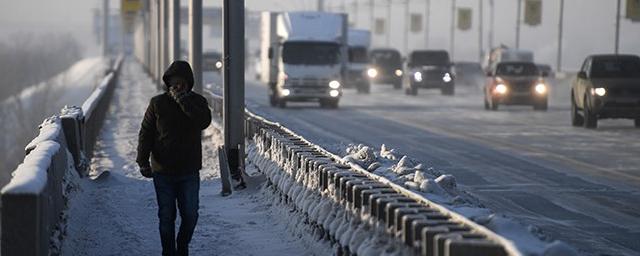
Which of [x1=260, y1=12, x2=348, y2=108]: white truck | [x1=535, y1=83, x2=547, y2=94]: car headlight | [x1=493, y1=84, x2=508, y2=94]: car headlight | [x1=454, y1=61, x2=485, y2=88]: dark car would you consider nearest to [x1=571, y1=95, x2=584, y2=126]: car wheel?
[x1=493, y1=84, x2=508, y2=94]: car headlight

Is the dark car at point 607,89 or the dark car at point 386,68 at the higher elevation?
the dark car at point 607,89

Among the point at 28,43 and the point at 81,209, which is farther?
the point at 28,43

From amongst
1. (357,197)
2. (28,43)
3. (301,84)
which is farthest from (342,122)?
(28,43)

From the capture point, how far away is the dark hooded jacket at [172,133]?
10.7 meters

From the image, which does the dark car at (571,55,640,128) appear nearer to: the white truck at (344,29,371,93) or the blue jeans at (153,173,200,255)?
the blue jeans at (153,173,200,255)

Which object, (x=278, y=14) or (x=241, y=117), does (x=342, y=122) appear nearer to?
(x=278, y=14)

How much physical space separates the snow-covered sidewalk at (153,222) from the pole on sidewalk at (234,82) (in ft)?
1.92

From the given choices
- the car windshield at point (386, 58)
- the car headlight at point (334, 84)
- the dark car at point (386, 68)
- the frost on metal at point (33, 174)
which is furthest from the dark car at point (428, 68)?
the frost on metal at point (33, 174)

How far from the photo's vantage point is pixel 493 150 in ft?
86.8

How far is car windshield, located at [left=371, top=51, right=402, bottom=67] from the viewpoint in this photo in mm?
74375

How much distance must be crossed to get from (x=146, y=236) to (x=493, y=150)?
13.6 m

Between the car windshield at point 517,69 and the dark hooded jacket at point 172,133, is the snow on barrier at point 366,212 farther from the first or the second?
the car windshield at point 517,69

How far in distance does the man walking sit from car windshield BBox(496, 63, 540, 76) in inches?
1436

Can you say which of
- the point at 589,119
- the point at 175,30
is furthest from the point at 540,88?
the point at 175,30
